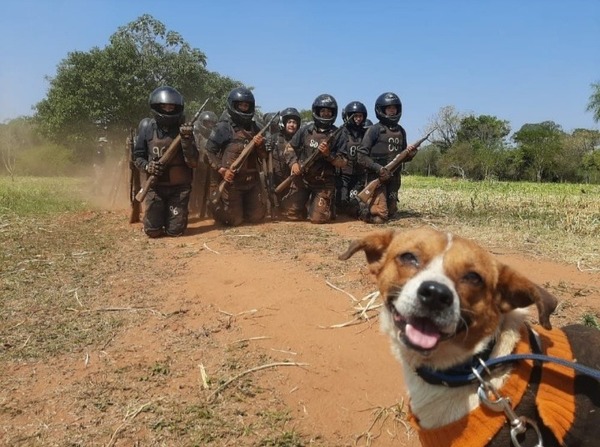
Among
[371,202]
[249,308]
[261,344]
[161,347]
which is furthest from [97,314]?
[371,202]

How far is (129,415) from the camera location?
3773mm

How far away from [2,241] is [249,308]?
19.1 ft

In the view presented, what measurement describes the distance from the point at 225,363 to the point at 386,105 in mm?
7970

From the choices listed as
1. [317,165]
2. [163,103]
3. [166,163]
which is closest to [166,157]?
[166,163]

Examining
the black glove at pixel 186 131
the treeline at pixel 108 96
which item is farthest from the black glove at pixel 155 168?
the treeline at pixel 108 96

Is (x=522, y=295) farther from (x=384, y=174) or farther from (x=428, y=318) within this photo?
(x=384, y=174)

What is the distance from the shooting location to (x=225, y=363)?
14.6 feet

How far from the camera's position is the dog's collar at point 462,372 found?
8.23 feet

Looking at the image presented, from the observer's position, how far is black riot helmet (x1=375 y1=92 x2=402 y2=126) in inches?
436

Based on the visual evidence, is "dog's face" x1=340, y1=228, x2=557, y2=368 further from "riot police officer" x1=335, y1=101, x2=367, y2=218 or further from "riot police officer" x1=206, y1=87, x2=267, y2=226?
"riot police officer" x1=335, y1=101, x2=367, y2=218

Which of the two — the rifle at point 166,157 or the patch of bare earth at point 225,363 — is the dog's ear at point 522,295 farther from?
the rifle at point 166,157

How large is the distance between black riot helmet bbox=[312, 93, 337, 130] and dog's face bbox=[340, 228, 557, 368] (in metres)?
8.51

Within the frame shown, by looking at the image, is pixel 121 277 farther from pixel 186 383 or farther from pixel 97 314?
pixel 186 383

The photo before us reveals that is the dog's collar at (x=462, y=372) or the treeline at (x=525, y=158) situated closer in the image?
the dog's collar at (x=462, y=372)
